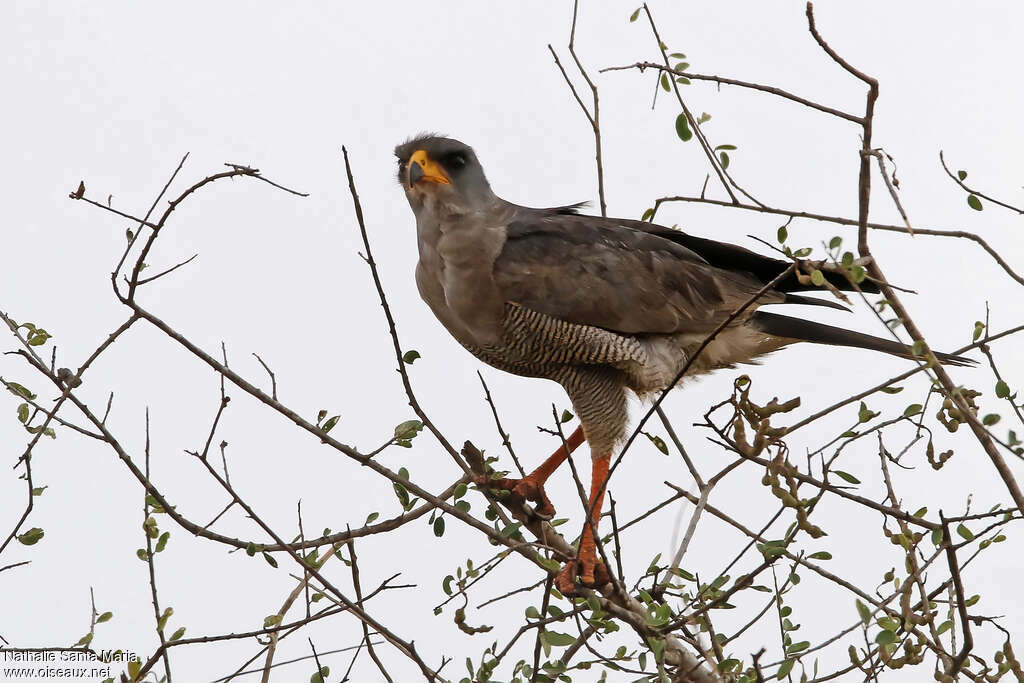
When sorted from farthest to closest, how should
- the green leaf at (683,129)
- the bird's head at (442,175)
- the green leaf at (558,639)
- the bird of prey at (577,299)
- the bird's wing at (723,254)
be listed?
the bird's wing at (723,254)
the bird's head at (442,175)
the bird of prey at (577,299)
the green leaf at (683,129)
the green leaf at (558,639)

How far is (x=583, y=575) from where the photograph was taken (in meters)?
4.23

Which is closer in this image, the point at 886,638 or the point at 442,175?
the point at 886,638

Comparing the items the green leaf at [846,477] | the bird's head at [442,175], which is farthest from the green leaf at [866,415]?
the bird's head at [442,175]

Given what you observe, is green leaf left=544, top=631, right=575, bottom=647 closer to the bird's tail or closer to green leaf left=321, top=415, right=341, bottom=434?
green leaf left=321, top=415, right=341, bottom=434

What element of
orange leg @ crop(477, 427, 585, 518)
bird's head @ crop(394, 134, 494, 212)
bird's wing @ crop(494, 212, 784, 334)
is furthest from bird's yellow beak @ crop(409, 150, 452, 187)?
orange leg @ crop(477, 427, 585, 518)

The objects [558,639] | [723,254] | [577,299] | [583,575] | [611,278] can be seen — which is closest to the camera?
[558,639]

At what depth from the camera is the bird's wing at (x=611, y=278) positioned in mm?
4871

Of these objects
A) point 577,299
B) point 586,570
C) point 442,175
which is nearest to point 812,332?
point 577,299

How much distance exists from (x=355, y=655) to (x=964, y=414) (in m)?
1.96

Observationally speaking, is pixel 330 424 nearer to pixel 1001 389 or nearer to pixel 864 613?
pixel 864 613

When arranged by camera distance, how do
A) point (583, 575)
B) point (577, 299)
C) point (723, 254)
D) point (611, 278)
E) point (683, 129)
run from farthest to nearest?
point (723, 254)
point (611, 278)
point (577, 299)
point (583, 575)
point (683, 129)

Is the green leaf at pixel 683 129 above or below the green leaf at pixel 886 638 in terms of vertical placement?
above

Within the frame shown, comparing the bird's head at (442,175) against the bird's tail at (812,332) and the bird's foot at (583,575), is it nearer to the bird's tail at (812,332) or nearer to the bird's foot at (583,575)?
the bird's tail at (812,332)

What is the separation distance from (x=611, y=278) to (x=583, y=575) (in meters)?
1.41
